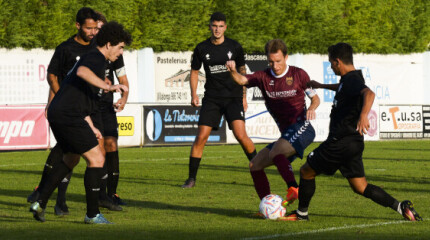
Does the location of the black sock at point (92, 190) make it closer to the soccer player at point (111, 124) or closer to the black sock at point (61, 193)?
the black sock at point (61, 193)

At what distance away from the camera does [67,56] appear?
983cm

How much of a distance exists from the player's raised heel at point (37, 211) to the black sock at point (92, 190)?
1.77 ft

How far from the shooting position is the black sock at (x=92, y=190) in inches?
328

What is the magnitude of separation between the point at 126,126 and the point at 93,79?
17099 mm

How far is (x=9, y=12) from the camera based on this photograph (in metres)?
30.3

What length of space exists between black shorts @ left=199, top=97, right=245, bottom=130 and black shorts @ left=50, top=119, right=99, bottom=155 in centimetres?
481

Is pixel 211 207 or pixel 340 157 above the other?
pixel 340 157

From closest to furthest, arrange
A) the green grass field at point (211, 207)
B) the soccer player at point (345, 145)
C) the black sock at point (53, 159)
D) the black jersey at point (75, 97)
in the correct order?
1. the green grass field at point (211, 207)
2. the black jersey at point (75, 97)
3. the soccer player at point (345, 145)
4. the black sock at point (53, 159)

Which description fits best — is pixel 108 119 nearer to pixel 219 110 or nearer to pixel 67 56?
pixel 67 56

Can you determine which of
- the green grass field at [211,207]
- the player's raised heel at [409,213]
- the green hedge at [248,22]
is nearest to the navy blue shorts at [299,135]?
the green grass field at [211,207]

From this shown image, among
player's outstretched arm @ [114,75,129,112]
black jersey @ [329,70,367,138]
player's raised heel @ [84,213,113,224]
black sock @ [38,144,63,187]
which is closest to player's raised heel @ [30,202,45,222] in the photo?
player's raised heel @ [84,213,113,224]

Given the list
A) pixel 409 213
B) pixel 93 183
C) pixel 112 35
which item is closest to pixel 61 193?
pixel 93 183

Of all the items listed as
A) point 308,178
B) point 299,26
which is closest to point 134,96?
point 299,26

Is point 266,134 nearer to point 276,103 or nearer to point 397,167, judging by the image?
point 397,167
